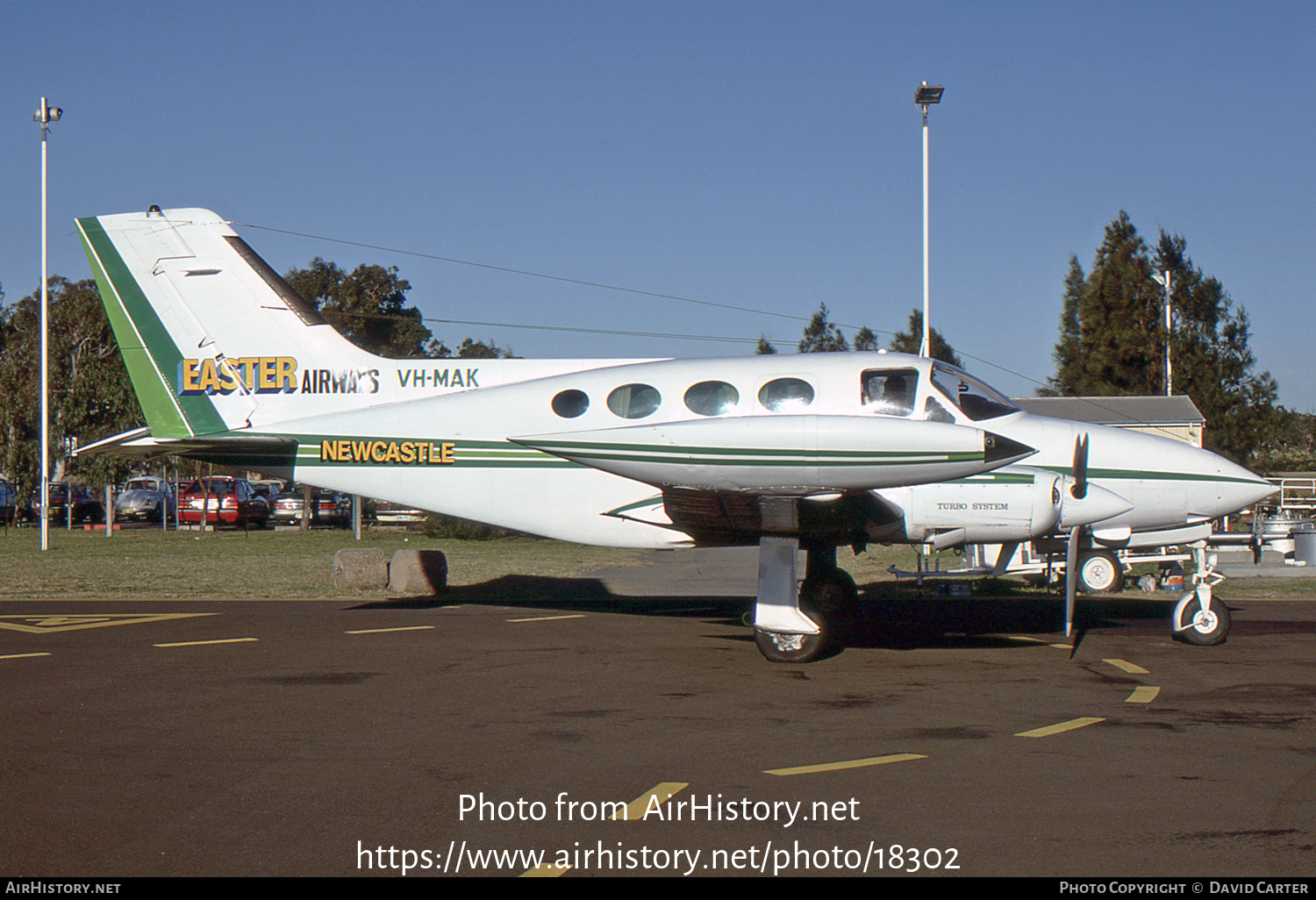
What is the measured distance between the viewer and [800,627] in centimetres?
980

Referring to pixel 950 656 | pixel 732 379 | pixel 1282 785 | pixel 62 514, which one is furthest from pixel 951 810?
pixel 62 514

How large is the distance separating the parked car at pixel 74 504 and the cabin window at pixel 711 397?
3886cm

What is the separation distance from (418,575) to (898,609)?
23.4ft

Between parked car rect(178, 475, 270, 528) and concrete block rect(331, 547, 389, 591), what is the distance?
21852 mm

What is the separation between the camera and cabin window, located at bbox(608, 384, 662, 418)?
1091cm

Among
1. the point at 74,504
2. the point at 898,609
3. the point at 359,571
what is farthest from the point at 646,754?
A: the point at 74,504

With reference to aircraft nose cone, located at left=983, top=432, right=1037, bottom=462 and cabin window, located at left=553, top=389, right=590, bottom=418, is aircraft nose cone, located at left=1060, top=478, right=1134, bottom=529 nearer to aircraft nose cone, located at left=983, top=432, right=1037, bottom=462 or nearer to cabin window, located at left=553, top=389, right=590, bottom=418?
aircraft nose cone, located at left=983, top=432, right=1037, bottom=462

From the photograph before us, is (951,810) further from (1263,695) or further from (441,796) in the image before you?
(1263,695)

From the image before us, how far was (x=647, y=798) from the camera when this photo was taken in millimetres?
5480

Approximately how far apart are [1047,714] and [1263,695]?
→ 6.66 ft

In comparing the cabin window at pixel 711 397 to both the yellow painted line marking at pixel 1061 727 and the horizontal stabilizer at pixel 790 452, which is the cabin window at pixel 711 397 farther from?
the yellow painted line marking at pixel 1061 727

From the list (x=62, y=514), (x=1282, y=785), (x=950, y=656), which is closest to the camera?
(x=1282, y=785)

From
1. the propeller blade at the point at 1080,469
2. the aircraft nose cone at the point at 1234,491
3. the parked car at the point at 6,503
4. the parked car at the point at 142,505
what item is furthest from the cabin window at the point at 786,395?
A: the parked car at the point at 6,503

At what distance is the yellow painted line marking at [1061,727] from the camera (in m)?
6.93
